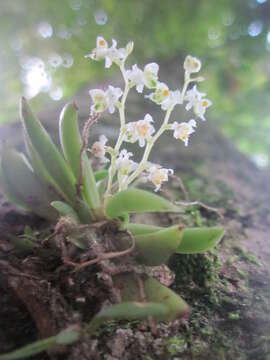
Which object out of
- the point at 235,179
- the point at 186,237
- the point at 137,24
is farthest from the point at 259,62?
the point at 186,237

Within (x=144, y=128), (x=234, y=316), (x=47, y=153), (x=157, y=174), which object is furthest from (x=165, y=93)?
(x=234, y=316)

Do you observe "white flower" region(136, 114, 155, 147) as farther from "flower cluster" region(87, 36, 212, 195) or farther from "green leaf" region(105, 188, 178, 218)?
"green leaf" region(105, 188, 178, 218)

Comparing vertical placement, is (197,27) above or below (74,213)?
above

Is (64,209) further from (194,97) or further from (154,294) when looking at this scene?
(194,97)

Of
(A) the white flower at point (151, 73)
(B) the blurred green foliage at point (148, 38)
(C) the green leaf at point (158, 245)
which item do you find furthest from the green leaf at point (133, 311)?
(B) the blurred green foliage at point (148, 38)

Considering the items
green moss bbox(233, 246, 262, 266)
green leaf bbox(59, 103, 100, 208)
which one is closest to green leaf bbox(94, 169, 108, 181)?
green leaf bbox(59, 103, 100, 208)

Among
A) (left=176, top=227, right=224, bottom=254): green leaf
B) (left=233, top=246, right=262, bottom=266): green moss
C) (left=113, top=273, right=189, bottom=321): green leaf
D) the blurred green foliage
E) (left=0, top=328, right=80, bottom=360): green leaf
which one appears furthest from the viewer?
the blurred green foliage

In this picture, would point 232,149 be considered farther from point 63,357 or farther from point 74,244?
point 63,357
